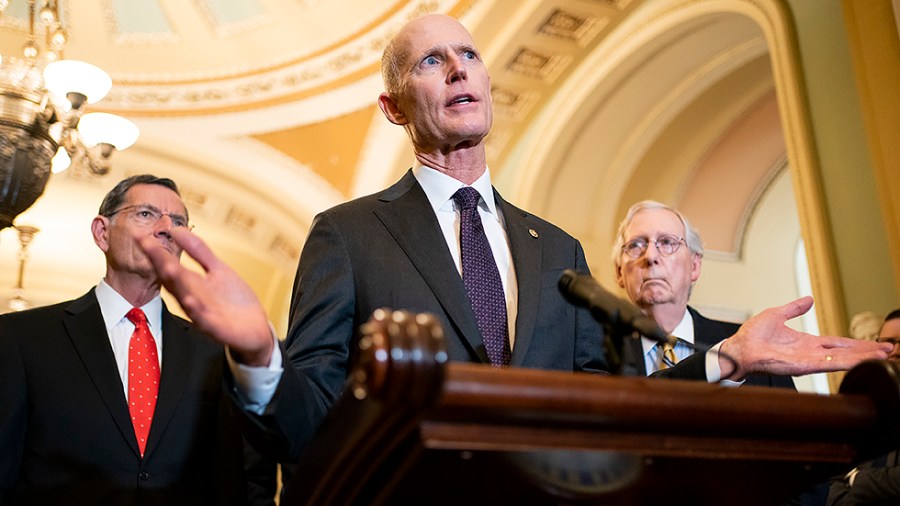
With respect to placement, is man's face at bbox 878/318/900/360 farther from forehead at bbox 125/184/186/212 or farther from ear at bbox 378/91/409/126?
forehead at bbox 125/184/186/212

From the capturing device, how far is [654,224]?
12.2ft

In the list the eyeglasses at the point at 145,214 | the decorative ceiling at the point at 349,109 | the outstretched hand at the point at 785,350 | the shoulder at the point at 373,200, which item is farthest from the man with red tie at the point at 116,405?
the decorative ceiling at the point at 349,109

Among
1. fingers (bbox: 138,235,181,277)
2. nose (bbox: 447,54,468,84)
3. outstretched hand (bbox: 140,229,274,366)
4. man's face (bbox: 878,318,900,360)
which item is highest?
man's face (bbox: 878,318,900,360)

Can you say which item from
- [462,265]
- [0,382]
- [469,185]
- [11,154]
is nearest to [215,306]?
[462,265]

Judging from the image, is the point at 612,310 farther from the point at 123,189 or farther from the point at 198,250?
the point at 123,189

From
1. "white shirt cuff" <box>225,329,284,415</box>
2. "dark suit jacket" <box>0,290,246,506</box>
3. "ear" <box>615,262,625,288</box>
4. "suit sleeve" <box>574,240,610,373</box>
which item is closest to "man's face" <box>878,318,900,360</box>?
"ear" <box>615,262,625,288</box>

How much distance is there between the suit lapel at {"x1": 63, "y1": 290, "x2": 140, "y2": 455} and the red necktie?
0.13 ft

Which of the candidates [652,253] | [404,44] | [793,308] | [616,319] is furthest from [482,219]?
[652,253]

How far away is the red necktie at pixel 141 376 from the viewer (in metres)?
2.59

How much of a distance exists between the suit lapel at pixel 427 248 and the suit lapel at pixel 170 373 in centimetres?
98

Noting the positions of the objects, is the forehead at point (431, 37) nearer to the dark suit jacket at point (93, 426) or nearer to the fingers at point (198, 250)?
the fingers at point (198, 250)

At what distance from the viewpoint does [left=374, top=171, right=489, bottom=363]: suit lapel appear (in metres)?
1.72

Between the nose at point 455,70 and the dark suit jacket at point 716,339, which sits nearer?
the nose at point 455,70

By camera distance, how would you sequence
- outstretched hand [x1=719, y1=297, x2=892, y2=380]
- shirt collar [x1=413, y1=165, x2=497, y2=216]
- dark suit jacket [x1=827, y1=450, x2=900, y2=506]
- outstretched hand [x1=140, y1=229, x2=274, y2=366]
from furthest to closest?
dark suit jacket [x1=827, y1=450, x2=900, y2=506], shirt collar [x1=413, y1=165, x2=497, y2=216], outstretched hand [x1=719, y1=297, x2=892, y2=380], outstretched hand [x1=140, y1=229, x2=274, y2=366]
